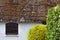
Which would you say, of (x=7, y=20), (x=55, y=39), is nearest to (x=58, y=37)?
(x=55, y=39)

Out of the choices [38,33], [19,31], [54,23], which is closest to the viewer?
[54,23]

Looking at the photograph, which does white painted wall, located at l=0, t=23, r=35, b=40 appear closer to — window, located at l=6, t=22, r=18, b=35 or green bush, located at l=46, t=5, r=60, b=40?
window, located at l=6, t=22, r=18, b=35

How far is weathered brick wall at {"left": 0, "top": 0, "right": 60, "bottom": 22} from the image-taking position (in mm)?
16172

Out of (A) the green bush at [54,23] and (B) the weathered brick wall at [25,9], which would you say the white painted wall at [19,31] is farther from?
(A) the green bush at [54,23]

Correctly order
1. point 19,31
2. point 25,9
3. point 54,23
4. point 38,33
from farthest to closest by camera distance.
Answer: point 25,9
point 19,31
point 38,33
point 54,23

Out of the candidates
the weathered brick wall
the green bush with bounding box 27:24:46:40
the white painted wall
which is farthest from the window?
the green bush with bounding box 27:24:46:40

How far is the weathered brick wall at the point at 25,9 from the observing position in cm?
1617

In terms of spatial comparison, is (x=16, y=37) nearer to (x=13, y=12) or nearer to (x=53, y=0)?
(x=13, y=12)

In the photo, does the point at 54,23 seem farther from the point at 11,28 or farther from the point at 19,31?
the point at 11,28

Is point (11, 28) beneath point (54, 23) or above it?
beneath

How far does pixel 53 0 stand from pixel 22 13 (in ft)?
7.27

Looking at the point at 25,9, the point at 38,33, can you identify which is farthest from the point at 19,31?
the point at 38,33

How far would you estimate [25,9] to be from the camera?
1645 cm

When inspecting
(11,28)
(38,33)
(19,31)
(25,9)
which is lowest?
(19,31)
